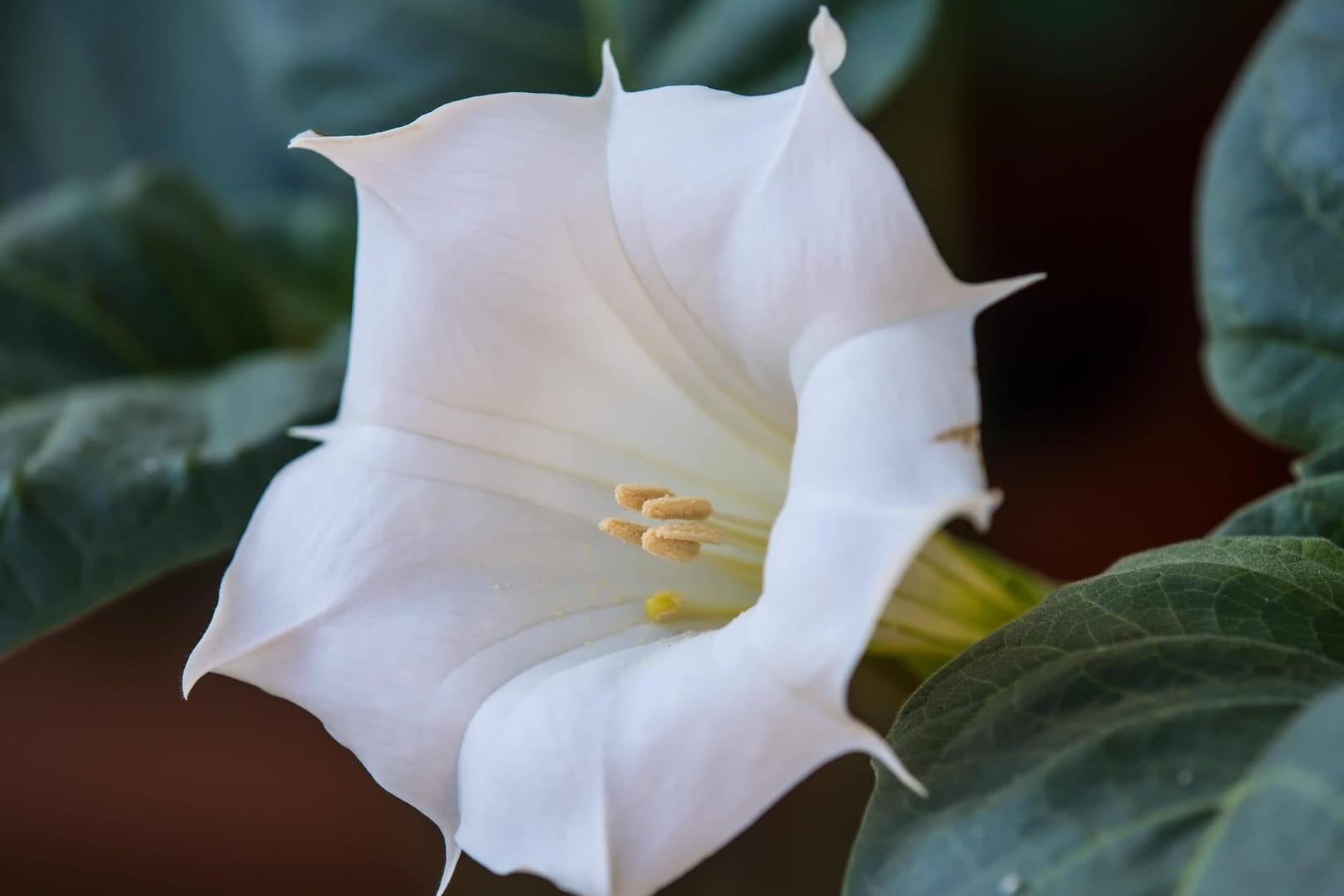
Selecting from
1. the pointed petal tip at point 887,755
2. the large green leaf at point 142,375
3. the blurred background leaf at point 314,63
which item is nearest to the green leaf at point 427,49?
the blurred background leaf at point 314,63

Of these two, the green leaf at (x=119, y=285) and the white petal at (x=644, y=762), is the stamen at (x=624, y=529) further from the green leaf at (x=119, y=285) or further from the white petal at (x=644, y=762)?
the green leaf at (x=119, y=285)

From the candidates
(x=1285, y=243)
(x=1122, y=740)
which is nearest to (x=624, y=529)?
(x=1122, y=740)

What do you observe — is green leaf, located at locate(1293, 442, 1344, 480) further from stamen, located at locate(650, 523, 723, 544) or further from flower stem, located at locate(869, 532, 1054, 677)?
stamen, located at locate(650, 523, 723, 544)

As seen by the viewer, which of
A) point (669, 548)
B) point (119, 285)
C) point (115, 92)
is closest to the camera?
point (669, 548)

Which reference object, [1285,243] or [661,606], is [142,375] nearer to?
[661,606]

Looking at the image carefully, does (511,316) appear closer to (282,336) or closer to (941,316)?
(941,316)
